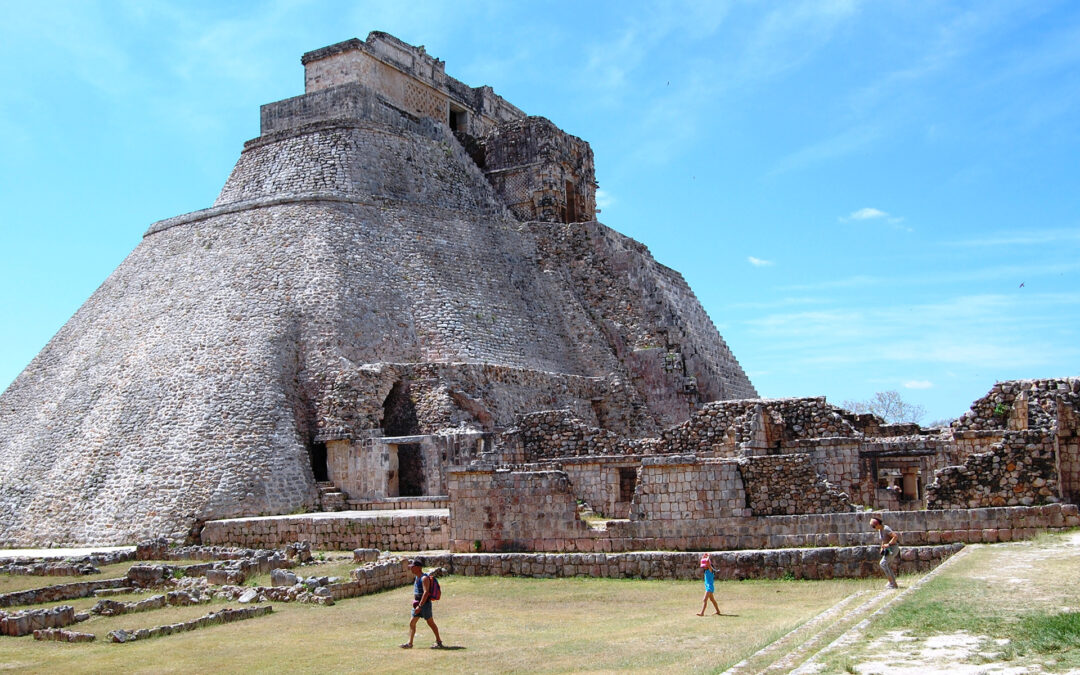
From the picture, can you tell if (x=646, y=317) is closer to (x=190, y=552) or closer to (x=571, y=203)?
(x=571, y=203)

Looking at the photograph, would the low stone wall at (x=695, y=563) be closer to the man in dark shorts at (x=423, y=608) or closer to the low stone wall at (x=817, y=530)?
the low stone wall at (x=817, y=530)

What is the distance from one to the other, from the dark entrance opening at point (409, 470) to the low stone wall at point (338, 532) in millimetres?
3369

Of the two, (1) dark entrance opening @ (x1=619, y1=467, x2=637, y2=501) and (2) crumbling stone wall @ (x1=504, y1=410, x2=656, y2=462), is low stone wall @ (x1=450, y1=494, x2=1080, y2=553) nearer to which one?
(1) dark entrance opening @ (x1=619, y1=467, x2=637, y2=501)

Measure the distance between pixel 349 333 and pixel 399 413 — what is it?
93.1 inches

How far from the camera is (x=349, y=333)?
24844 millimetres

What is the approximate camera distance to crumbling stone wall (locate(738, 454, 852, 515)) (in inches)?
566

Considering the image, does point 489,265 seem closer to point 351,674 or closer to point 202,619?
point 202,619

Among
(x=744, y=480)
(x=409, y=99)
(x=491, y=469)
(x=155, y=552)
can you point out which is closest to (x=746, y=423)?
(x=744, y=480)

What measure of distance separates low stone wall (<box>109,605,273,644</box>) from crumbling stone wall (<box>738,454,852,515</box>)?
21.1 feet

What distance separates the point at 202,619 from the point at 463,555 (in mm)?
4213

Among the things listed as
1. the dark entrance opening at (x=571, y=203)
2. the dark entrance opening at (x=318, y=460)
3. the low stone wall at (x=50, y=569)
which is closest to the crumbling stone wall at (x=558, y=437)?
the dark entrance opening at (x=318, y=460)

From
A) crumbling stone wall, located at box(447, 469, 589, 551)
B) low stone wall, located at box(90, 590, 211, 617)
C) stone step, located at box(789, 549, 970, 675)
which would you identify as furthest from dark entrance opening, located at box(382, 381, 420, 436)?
stone step, located at box(789, 549, 970, 675)

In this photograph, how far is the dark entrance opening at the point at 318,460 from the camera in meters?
23.3

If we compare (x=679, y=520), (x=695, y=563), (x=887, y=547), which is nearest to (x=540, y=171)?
(x=679, y=520)
